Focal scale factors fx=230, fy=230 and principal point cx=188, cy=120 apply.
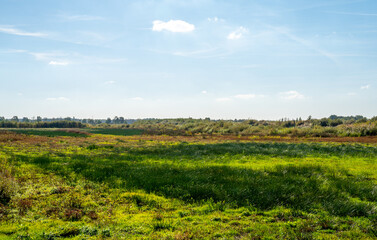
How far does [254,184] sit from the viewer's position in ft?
Result: 41.4

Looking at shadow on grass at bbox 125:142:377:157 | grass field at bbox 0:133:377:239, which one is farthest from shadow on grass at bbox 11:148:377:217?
shadow on grass at bbox 125:142:377:157

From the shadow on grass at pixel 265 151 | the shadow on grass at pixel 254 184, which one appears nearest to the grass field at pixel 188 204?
the shadow on grass at pixel 254 184

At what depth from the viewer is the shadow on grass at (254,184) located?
10.1 metres

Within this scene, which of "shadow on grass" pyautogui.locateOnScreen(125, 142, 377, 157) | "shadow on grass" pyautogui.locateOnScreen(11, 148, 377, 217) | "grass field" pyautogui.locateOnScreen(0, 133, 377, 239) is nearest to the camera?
"grass field" pyautogui.locateOnScreen(0, 133, 377, 239)

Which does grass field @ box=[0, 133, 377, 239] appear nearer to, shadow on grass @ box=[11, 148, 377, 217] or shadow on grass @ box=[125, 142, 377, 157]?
shadow on grass @ box=[11, 148, 377, 217]

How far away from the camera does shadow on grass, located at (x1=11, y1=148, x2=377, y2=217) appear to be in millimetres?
10094

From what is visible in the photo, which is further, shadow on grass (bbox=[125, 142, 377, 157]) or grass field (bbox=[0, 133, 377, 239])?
shadow on grass (bbox=[125, 142, 377, 157])

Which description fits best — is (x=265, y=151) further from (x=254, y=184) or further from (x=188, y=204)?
(x=188, y=204)

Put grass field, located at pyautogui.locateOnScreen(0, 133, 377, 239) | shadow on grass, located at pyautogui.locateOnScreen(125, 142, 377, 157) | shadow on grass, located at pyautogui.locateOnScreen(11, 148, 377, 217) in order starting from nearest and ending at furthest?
grass field, located at pyautogui.locateOnScreen(0, 133, 377, 239)
shadow on grass, located at pyautogui.locateOnScreen(11, 148, 377, 217)
shadow on grass, located at pyautogui.locateOnScreen(125, 142, 377, 157)

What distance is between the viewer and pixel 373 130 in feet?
186

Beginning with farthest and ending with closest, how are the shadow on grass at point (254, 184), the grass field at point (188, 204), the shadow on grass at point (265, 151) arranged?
the shadow on grass at point (265, 151)
the shadow on grass at point (254, 184)
the grass field at point (188, 204)

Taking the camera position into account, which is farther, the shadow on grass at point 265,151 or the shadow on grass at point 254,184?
the shadow on grass at point 265,151

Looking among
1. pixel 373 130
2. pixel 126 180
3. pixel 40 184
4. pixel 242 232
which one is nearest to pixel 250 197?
pixel 242 232

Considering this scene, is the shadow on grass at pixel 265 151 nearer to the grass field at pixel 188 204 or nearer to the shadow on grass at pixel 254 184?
the shadow on grass at pixel 254 184
